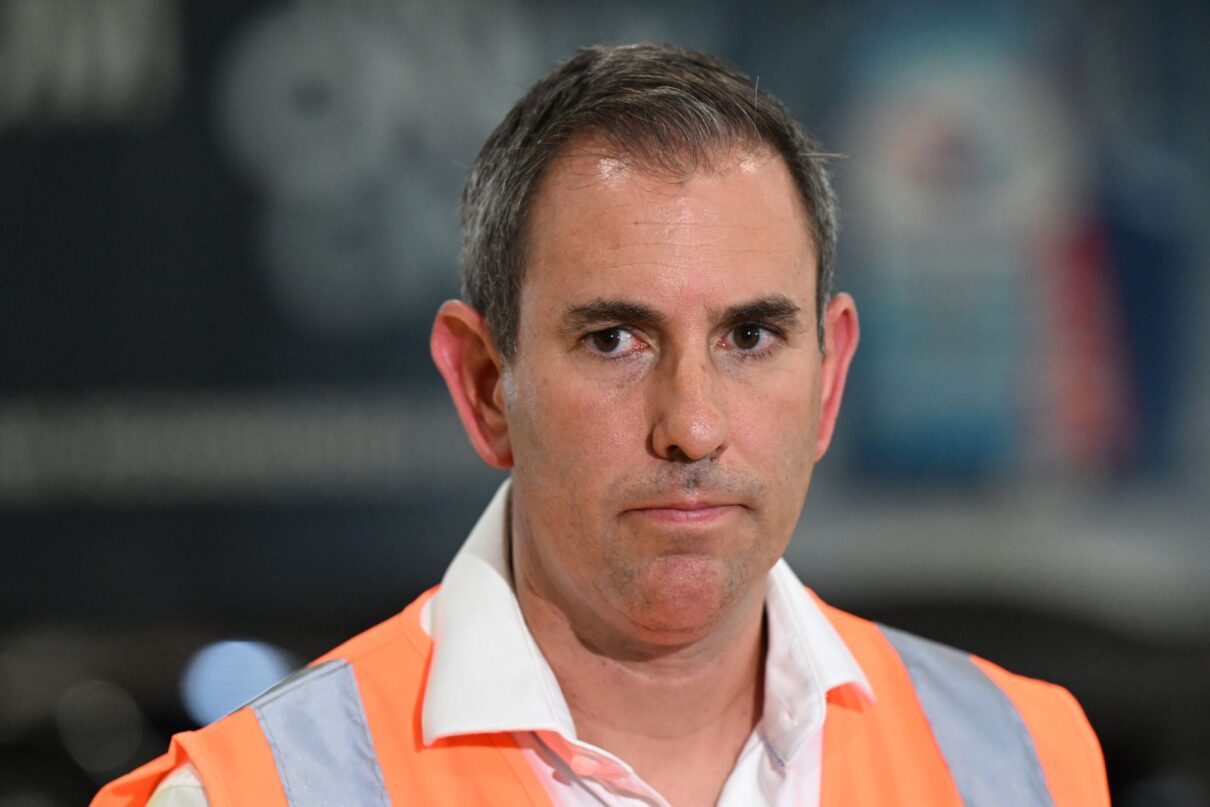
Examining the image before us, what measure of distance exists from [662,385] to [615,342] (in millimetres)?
72

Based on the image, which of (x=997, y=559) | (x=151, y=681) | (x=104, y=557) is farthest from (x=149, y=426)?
(x=997, y=559)

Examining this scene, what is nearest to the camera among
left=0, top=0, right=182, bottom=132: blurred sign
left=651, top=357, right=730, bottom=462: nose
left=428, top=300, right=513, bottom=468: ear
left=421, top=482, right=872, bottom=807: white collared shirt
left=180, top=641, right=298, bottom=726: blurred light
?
left=651, top=357, right=730, bottom=462: nose

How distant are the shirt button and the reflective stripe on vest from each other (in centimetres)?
20

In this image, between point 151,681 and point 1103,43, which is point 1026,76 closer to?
point 1103,43

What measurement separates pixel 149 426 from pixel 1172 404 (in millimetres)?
2583

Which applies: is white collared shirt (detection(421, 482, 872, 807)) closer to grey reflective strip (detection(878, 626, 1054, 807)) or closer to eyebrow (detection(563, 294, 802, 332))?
grey reflective strip (detection(878, 626, 1054, 807))

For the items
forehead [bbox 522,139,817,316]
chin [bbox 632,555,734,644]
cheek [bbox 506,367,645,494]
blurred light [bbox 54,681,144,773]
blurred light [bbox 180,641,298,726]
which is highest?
Result: forehead [bbox 522,139,817,316]

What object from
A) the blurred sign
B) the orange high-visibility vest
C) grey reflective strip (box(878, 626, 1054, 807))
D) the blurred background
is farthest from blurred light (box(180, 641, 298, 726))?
grey reflective strip (box(878, 626, 1054, 807))

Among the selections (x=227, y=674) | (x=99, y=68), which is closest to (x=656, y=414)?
(x=227, y=674)

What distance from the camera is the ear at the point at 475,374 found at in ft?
6.21

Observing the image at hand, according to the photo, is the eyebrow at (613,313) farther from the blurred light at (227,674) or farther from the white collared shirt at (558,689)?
the blurred light at (227,674)

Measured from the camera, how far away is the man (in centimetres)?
171

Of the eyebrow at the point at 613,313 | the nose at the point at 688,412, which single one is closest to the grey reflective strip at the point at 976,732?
the nose at the point at 688,412

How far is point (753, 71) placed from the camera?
4.12m
